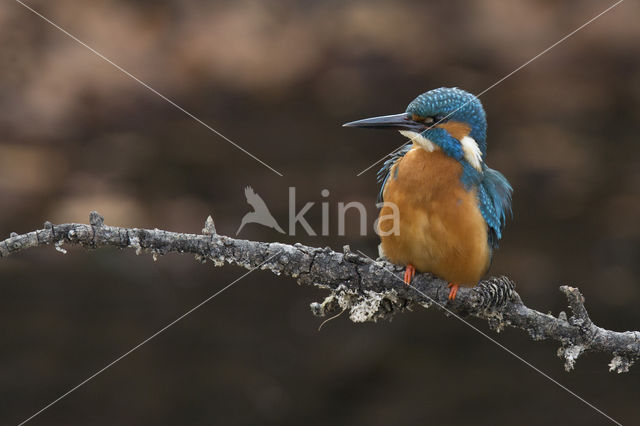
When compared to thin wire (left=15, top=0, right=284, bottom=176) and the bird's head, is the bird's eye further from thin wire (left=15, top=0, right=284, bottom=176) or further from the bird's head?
thin wire (left=15, top=0, right=284, bottom=176)

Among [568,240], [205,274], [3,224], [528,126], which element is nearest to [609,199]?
[568,240]

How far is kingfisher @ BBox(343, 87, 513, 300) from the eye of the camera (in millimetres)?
3699

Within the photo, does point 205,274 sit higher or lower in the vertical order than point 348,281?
lower

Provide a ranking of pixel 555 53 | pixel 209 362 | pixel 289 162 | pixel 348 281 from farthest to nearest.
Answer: pixel 555 53
pixel 289 162
pixel 209 362
pixel 348 281

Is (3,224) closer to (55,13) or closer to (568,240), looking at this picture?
(55,13)

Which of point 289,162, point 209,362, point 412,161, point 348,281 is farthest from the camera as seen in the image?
point 289,162

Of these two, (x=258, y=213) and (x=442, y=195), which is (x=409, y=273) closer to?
(x=442, y=195)

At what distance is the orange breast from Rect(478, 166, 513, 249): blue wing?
65mm

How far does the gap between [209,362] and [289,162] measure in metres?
2.02

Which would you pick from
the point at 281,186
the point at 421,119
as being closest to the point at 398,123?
the point at 421,119

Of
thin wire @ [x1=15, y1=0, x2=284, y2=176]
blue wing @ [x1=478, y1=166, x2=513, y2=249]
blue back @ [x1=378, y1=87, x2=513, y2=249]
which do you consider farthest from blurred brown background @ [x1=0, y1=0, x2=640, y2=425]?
blue back @ [x1=378, y1=87, x2=513, y2=249]

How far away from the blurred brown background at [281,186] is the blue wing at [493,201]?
2568mm

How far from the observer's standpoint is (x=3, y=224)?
22.9ft

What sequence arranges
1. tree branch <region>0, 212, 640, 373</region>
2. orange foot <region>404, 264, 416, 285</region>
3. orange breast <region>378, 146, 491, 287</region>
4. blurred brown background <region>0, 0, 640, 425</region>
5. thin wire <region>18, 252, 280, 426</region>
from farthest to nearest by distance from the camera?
blurred brown background <region>0, 0, 640, 425</region> → thin wire <region>18, 252, 280, 426</region> → orange breast <region>378, 146, 491, 287</region> → orange foot <region>404, 264, 416, 285</region> → tree branch <region>0, 212, 640, 373</region>
